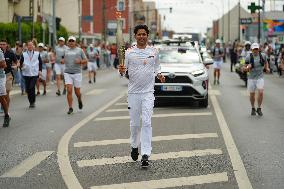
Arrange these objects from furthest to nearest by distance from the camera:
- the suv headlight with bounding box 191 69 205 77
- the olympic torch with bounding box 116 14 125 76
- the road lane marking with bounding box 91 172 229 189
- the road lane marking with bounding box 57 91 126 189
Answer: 1. the suv headlight with bounding box 191 69 205 77
2. the olympic torch with bounding box 116 14 125 76
3. the road lane marking with bounding box 57 91 126 189
4. the road lane marking with bounding box 91 172 229 189

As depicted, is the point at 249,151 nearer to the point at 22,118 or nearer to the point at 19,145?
the point at 19,145

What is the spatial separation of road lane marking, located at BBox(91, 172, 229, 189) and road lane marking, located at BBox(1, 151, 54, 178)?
1327 mm

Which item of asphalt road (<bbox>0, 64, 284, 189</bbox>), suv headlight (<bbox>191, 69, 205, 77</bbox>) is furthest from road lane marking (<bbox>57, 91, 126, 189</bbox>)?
suv headlight (<bbox>191, 69, 205, 77</bbox>)

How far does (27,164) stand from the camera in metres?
8.83

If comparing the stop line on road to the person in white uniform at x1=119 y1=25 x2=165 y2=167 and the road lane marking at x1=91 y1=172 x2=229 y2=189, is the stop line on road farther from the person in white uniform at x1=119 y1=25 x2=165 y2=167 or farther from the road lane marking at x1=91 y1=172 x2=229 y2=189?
the person in white uniform at x1=119 y1=25 x2=165 y2=167

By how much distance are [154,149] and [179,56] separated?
8671 mm

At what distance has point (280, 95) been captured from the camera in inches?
885

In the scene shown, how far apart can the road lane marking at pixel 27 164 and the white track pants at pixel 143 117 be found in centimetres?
137

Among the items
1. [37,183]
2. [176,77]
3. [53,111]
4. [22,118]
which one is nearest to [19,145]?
[37,183]

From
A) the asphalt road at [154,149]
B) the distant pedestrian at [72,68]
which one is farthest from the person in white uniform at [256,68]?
the distant pedestrian at [72,68]

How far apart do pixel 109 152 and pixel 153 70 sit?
1.66 m

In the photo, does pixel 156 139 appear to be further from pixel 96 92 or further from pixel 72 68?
pixel 96 92

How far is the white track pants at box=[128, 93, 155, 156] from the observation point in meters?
8.62

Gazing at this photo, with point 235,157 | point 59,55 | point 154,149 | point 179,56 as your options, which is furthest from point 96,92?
point 235,157
